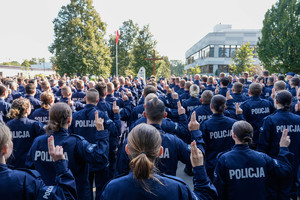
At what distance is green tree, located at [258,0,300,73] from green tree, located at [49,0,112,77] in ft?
73.1

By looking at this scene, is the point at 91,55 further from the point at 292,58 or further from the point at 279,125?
the point at 279,125

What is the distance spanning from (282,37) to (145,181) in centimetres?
2786

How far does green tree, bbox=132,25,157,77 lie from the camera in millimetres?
38156

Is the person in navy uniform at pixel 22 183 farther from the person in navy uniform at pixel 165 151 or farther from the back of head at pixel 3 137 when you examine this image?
the person in navy uniform at pixel 165 151

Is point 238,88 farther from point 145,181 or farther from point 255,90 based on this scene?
point 145,181

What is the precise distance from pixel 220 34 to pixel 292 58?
105 feet

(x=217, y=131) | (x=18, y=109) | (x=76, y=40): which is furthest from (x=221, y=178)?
(x=76, y=40)

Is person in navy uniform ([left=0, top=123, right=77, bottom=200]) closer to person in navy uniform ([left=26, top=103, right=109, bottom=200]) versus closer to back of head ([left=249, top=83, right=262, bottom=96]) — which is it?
person in navy uniform ([left=26, top=103, right=109, bottom=200])

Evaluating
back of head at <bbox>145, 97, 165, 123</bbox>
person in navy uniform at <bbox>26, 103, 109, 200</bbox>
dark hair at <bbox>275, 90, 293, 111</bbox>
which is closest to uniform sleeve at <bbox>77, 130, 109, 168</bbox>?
person in navy uniform at <bbox>26, 103, 109, 200</bbox>

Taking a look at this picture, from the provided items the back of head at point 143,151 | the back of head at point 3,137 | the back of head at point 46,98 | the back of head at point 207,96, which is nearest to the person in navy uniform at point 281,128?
the back of head at point 207,96

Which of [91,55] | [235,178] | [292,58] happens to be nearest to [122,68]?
[91,55]

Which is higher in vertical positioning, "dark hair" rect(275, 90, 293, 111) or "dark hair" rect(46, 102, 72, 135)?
"dark hair" rect(275, 90, 293, 111)

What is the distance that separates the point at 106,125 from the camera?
4266 mm

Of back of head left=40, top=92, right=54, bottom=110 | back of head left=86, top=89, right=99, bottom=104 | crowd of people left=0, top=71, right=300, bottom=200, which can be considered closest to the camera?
crowd of people left=0, top=71, right=300, bottom=200
